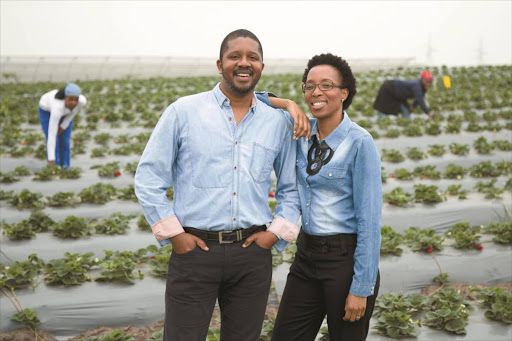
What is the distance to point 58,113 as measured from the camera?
6746 millimetres

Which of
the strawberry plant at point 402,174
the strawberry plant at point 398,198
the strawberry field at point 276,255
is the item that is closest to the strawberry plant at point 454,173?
the strawberry field at point 276,255

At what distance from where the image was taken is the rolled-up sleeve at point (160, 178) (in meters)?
2.16

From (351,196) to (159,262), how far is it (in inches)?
94.4

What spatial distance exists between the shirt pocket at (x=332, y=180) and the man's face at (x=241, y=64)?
48 cm

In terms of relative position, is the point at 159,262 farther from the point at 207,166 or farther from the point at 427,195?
the point at 427,195

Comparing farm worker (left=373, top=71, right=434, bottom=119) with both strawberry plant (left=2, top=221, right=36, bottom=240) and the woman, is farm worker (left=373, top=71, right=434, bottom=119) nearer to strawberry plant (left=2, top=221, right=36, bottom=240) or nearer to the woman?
strawberry plant (left=2, top=221, right=36, bottom=240)

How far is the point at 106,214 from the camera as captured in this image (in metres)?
5.89

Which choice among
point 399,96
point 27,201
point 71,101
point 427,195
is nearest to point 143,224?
point 27,201

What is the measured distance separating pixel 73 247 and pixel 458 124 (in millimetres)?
8030

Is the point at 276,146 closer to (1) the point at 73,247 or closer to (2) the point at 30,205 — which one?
(1) the point at 73,247

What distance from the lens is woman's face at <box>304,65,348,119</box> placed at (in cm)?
233

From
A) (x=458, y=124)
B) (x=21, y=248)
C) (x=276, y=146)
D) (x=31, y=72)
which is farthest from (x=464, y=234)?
(x=31, y=72)

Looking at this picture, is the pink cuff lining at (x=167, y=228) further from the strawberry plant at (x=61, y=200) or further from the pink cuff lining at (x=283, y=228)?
the strawberry plant at (x=61, y=200)

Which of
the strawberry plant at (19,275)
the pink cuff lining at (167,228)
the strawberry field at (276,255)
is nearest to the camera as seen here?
the pink cuff lining at (167,228)
